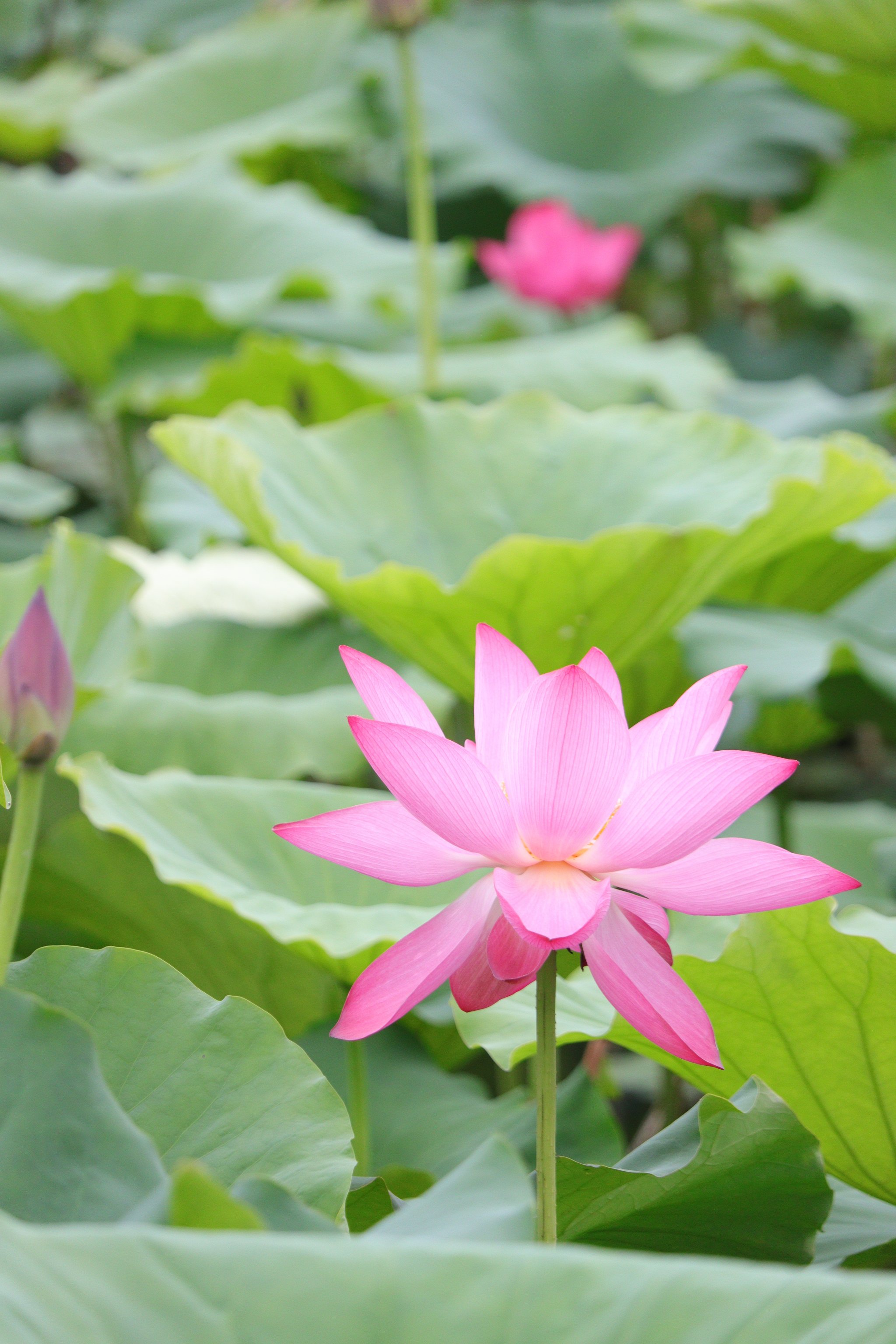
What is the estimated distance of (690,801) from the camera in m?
0.43

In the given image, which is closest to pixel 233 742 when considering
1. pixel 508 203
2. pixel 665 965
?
pixel 665 965

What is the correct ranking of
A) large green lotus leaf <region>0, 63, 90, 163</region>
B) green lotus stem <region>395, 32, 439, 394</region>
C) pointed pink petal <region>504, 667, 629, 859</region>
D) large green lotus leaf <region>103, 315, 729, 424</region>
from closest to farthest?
1. pointed pink petal <region>504, 667, 629, 859</region>
2. green lotus stem <region>395, 32, 439, 394</region>
3. large green lotus leaf <region>103, 315, 729, 424</region>
4. large green lotus leaf <region>0, 63, 90, 163</region>

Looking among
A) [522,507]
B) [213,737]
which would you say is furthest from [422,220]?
[213,737]

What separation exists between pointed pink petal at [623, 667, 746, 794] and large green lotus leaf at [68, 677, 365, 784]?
2.00 ft

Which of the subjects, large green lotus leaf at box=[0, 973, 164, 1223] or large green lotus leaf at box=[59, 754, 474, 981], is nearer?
large green lotus leaf at box=[0, 973, 164, 1223]

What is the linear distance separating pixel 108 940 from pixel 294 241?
1.32 metres

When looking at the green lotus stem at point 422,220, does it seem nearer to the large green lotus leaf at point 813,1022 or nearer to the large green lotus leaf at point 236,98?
the large green lotus leaf at point 236,98

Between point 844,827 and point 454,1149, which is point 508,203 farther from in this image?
point 454,1149

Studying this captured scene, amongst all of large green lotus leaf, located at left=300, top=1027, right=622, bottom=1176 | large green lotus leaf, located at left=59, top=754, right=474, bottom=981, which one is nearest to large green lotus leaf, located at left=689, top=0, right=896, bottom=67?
large green lotus leaf, located at left=59, top=754, right=474, bottom=981

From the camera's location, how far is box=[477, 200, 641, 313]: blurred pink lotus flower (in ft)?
6.82

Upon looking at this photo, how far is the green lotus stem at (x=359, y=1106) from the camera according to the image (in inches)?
30.5

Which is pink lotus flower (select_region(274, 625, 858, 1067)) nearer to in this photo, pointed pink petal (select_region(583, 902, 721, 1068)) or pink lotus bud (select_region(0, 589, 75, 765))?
pointed pink petal (select_region(583, 902, 721, 1068))

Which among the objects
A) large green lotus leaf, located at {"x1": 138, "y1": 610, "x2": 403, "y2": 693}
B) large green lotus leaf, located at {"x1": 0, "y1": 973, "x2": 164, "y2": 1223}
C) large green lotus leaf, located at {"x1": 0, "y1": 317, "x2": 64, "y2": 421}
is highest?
large green lotus leaf, located at {"x1": 0, "y1": 973, "x2": 164, "y2": 1223}

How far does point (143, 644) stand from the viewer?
0.98 metres
